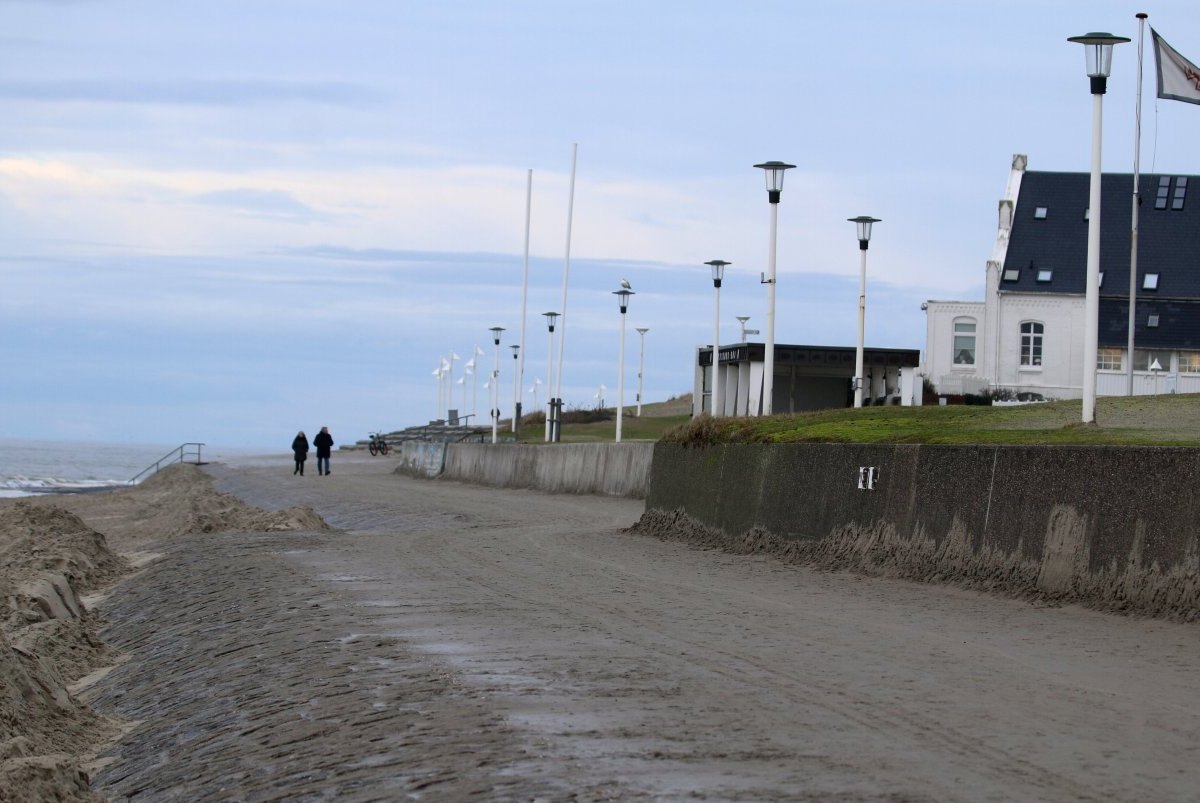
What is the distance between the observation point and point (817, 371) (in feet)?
181

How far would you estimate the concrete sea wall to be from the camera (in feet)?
119

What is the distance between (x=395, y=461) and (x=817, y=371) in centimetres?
2730

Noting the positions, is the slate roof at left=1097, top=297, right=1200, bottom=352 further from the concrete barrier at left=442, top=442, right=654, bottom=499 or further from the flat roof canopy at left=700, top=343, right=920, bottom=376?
the concrete barrier at left=442, top=442, right=654, bottom=499

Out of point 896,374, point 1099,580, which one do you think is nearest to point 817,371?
point 896,374

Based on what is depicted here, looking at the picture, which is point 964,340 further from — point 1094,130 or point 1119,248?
point 1094,130

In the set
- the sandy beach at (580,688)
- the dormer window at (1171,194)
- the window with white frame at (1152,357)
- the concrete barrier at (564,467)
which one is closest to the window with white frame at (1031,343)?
the window with white frame at (1152,357)

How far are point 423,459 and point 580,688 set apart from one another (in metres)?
48.8

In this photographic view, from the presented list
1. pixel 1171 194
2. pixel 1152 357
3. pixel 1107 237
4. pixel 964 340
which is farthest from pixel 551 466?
pixel 1171 194

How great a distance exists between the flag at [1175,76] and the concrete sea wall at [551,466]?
35.7 feet

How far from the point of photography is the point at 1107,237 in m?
68.3

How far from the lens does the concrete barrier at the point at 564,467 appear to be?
3619 centimetres

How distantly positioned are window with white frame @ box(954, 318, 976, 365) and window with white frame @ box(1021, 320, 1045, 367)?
2.12m

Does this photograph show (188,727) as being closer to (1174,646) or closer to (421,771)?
(421,771)

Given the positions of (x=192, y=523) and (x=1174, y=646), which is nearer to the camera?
(x=1174, y=646)
